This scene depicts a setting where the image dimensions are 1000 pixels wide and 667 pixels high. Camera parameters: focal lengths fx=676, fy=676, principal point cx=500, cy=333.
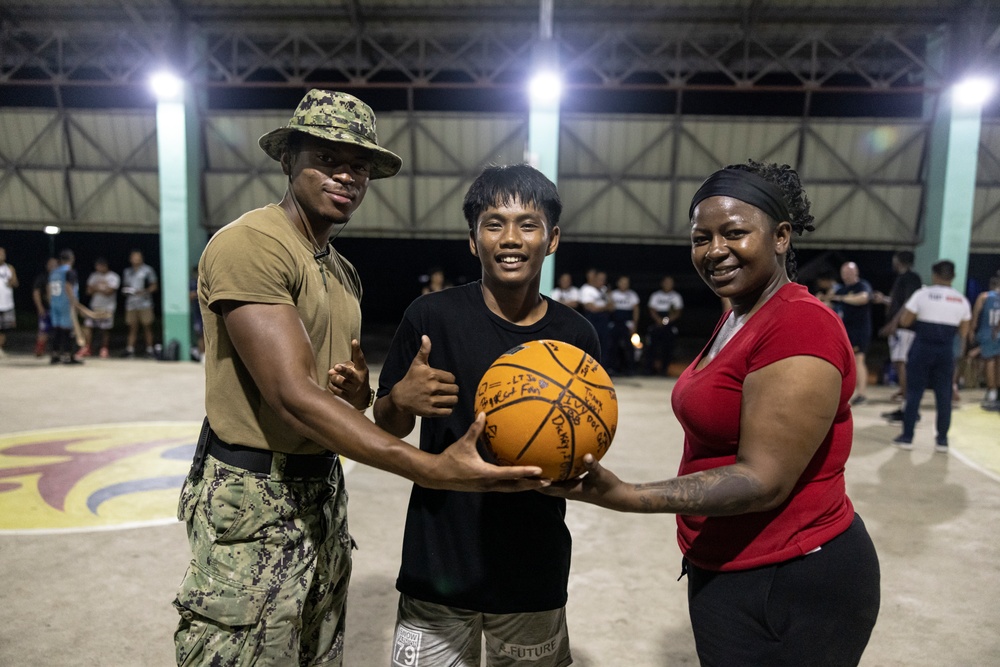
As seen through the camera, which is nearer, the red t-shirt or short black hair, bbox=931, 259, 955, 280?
the red t-shirt

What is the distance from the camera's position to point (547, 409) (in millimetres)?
1724

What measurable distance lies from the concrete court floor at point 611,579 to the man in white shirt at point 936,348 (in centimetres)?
72

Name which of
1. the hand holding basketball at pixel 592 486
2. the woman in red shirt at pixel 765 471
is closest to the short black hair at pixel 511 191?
the woman in red shirt at pixel 765 471

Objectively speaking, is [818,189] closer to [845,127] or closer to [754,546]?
[845,127]

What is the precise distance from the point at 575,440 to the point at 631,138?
13.5 meters

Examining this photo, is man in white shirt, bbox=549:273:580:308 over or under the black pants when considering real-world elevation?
over

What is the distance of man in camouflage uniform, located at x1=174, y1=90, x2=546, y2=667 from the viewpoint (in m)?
1.83

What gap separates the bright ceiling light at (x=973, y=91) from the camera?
1255 centimetres

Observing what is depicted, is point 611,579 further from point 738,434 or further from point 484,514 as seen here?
point 738,434

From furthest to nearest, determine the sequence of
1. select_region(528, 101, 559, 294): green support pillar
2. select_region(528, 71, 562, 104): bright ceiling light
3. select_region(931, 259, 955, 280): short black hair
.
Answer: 1. select_region(528, 101, 559, 294): green support pillar
2. select_region(528, 71, 562, 104): bright ceiling light
3. select_region(931, 259, 955, 280): short black hair

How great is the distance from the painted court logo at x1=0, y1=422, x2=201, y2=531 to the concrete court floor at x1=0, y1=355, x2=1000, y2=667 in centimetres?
21

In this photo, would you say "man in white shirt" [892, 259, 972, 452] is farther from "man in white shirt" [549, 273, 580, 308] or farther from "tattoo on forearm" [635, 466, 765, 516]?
"tattoo on forearm" [635, 466, 765, 516]

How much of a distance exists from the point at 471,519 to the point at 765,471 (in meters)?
0.92
